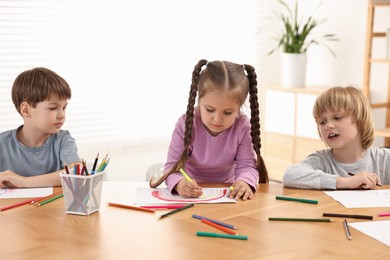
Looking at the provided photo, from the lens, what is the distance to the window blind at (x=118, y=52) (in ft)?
13.3

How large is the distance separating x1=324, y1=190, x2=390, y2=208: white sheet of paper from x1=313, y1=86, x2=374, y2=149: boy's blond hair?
296 millimetres

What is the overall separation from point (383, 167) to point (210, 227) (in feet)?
3.11

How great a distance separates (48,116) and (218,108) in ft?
2.13

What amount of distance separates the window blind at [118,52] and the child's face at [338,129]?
2421 mm

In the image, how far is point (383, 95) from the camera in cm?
475

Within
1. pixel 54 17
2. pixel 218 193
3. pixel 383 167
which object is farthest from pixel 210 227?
pixel 54 17

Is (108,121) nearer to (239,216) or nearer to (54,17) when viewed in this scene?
(54,17)

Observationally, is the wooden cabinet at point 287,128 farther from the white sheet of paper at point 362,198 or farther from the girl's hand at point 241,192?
the girl's hand at point 241,192

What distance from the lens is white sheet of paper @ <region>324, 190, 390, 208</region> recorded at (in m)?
1.87

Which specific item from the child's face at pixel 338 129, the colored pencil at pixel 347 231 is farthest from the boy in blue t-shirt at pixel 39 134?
the colored pencil at pixel 347 231

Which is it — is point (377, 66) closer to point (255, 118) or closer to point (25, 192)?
point (255, 118)

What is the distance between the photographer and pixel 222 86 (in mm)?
2113

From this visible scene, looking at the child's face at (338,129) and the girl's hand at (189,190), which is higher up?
the child's face at (338,129)


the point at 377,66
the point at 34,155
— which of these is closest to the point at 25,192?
the point at 34,155
